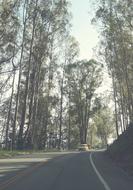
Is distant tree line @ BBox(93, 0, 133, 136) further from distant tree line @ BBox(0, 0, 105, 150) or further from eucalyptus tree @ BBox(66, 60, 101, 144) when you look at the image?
eucalyptus tree @ BBox(66, 60, 101, 144)

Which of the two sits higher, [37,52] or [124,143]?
[37,52]

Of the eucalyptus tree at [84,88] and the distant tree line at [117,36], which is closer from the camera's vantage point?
the distant tree line at [117,36]

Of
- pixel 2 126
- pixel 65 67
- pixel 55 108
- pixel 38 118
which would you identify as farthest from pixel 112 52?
pixel 2 126

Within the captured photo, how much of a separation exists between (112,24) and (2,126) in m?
67.5

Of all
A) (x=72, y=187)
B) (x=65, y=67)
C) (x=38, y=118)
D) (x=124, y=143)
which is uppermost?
(x=65, y=67)

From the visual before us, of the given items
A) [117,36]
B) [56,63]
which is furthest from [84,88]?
[117,36]

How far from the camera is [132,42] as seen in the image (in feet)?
142

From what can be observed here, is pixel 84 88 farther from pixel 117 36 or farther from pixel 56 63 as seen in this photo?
pixel 117 36

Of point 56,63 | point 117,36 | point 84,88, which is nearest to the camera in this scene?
point 117,36

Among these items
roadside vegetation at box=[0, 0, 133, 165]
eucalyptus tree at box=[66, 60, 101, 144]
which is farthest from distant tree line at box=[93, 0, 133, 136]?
eucalyptus tree at box=[66, 60, 101, 144]

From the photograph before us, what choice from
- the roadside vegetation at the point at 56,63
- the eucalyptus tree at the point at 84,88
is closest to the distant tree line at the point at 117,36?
the roadside vegetation at the point at 56,63

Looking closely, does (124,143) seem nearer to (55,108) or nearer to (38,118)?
(38,118)

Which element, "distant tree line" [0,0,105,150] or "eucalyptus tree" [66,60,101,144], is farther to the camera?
"eucalyptus tree" [66,60,101,144]

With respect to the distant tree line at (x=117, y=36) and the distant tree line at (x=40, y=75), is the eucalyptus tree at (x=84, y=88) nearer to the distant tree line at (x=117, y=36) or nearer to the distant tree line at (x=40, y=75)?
the distant tree line at (x=40, y=75)
